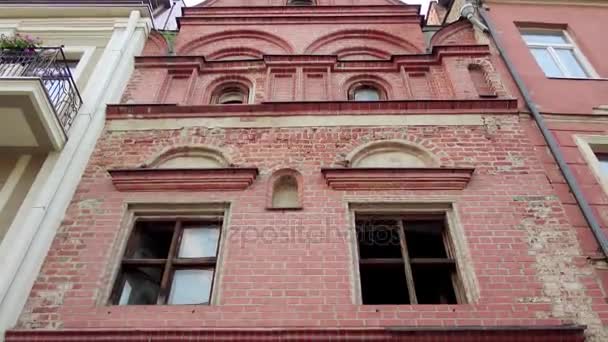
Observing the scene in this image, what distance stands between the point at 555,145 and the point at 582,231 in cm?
148

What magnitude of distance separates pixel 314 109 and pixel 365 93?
4.64ft

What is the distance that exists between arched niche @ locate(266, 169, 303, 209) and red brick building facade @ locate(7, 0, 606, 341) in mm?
23

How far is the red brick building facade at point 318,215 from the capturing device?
16.2ft

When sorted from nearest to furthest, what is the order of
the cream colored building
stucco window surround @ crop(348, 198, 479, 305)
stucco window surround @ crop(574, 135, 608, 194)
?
1. stucco window surround @ crop(348, 198, 479, 305)
2. the cream colored building
3. stucco window surround @ crop(574, 135, 608, 194)

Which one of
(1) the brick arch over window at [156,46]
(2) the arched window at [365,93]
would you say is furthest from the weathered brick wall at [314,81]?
(1) the brick arch over window at [156,46]

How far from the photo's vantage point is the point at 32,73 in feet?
22.7

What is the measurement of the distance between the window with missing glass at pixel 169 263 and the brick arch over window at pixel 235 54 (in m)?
4.41

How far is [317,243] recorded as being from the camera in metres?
5.64

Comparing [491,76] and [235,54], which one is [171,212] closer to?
[235,54]

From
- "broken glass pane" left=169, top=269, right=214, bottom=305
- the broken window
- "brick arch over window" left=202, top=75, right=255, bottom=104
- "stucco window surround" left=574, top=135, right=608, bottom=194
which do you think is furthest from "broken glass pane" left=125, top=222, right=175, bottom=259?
"stucco window surround" left=574, top=135, right=608, bottom=194

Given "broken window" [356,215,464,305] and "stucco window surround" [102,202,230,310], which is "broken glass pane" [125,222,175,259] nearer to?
"stucco window surround" [102,202,230,310]

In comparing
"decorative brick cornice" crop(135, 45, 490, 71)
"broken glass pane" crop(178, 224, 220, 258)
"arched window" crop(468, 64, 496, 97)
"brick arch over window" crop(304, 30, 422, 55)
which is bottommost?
"broken glass pane" crop(178, 224, 220, 258)

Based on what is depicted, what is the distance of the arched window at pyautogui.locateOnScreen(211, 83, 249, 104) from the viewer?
8.30 metres

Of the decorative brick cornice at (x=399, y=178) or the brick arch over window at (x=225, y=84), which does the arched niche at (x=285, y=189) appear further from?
the brick arch over window at (x=225, y=84)
